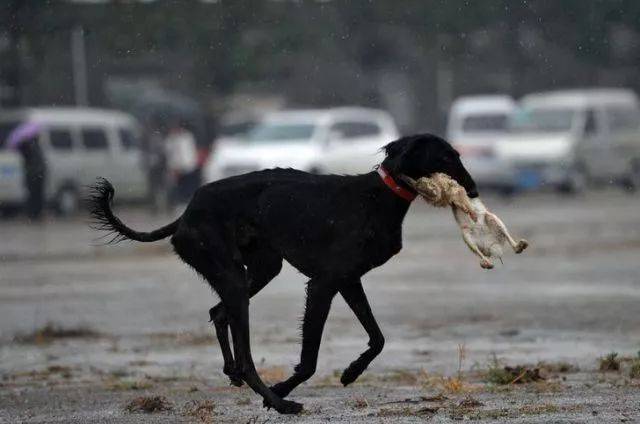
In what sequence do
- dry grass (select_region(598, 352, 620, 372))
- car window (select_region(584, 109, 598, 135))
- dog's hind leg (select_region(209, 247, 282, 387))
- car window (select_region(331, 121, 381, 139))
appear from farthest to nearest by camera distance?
1. car window (select_region(584, 109, 598, 135))
2. car window (select_region(331, 121, 381, 139))
3. dry grass (select_region(598, 352, 620, 372))
4. dog's hind leg (select_region(209, 247, 282, 387))

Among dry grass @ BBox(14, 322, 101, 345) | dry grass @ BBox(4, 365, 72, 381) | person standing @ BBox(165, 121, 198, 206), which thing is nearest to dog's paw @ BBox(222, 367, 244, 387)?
dry grass @ BBox(4, 365, 72, 381)

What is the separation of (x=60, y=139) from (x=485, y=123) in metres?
9.47

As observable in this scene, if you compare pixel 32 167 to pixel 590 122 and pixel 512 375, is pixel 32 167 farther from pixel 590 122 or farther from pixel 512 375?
pixel 512 375

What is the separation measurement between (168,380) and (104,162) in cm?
2162

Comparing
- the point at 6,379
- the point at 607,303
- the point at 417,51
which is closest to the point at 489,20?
the point at 417,51

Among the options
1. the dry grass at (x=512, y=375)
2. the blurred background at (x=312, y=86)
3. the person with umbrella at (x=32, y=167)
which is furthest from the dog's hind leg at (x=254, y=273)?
the blurred background at (x=312, y=86)

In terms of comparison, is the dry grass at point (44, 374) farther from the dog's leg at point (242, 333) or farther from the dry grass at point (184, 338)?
the dog's leg at point (242, 333)

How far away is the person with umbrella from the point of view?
2762 centimetres

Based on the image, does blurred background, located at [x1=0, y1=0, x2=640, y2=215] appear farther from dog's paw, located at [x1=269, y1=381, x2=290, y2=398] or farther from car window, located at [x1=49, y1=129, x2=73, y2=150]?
dog's paw, located at [x1=269, y1=381, x2=290, y2=398]

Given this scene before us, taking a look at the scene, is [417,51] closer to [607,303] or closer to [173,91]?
[173,91]

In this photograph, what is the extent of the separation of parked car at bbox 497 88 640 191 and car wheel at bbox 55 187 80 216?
847 centimetres

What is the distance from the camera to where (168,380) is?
930 centimetres

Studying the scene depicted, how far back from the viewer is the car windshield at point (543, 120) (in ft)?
104

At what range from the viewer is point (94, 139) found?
1211 inches
